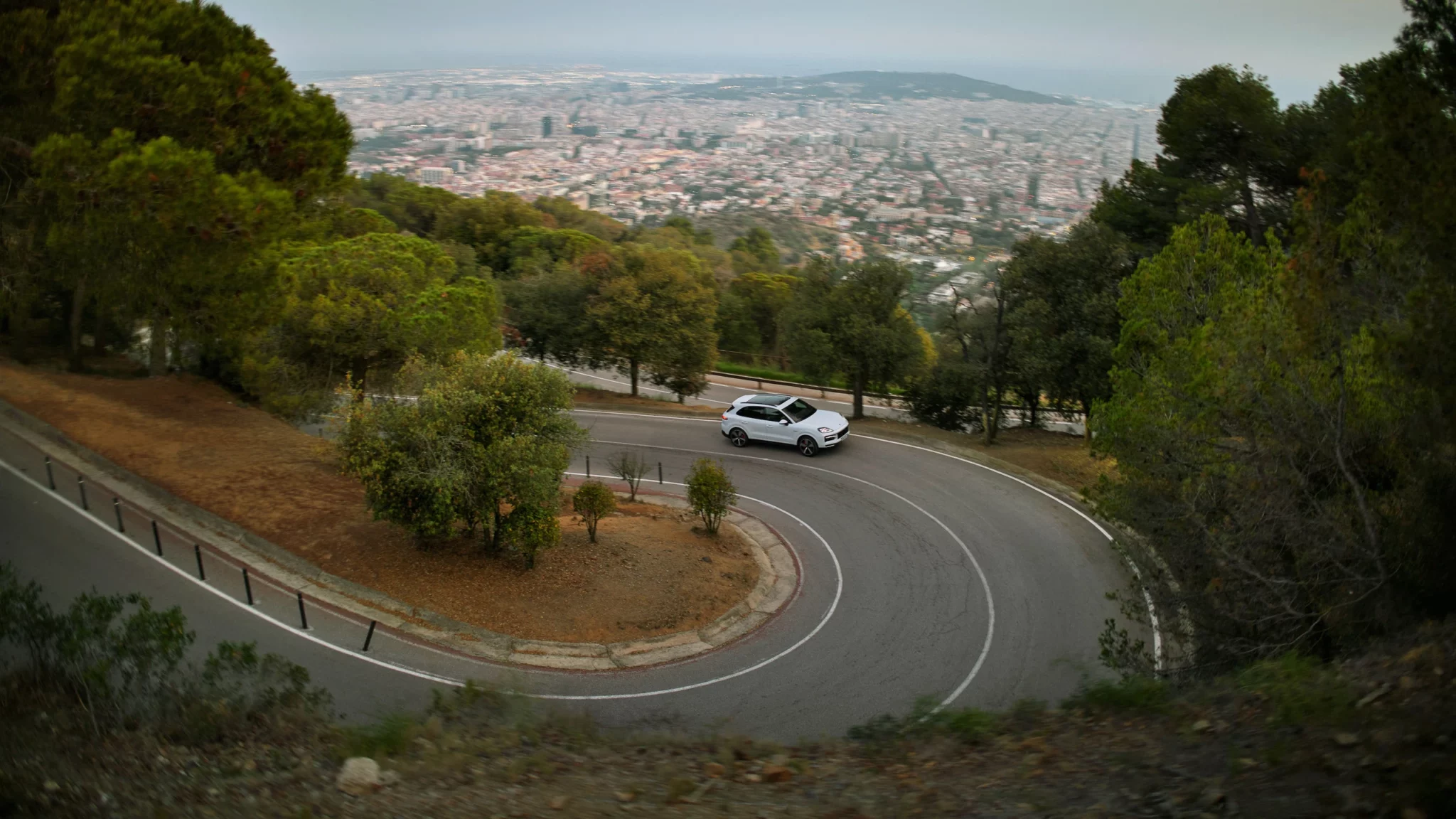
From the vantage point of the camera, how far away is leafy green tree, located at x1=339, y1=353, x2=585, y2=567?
12633 mm

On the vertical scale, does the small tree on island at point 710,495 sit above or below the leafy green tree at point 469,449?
below

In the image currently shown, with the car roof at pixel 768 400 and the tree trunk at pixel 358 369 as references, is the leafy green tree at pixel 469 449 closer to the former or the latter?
the tree trunk at pixel 358 369

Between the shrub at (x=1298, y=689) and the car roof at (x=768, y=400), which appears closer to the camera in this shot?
the shrub at (x=1298, y=689)

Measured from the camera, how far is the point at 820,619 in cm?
1425

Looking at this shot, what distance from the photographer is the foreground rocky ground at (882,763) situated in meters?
5.25

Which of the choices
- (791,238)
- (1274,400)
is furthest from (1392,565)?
(791,238)

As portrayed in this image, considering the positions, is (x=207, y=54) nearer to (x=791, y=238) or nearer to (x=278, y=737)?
(x=278, y=737)

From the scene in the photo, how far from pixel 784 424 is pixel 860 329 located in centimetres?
422

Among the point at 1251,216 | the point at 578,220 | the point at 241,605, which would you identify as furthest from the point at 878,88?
the point at 241,605

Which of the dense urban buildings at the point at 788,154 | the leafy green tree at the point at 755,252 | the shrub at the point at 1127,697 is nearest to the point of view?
the shrub at the point at 1127,697

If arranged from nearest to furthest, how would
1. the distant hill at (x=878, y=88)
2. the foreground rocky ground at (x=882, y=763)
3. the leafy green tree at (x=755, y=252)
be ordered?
the foreground rocky ground at (x=882, y=763), the leafy green tree at (x=755, y=252), the distant hill at (x=878, y=88)

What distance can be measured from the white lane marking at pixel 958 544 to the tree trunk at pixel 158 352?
34.0 ft

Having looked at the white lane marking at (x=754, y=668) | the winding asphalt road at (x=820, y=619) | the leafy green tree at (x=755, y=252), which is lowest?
the white lane marking at (x=754, y=668)

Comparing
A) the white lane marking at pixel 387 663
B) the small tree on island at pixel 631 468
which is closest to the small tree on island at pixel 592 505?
the small tree on island at pixel 631 468
